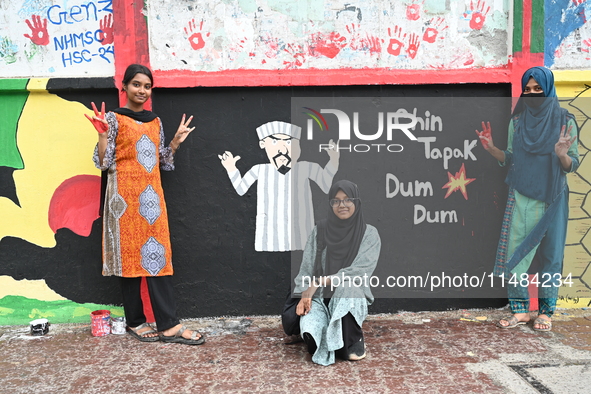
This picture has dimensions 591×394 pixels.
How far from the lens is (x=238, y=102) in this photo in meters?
4.55

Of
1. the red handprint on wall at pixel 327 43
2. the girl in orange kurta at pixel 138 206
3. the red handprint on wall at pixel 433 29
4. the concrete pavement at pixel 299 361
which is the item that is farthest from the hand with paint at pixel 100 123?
the red handprint on wall at pixel 433 29

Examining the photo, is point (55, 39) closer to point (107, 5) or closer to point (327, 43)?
point (107, 5)

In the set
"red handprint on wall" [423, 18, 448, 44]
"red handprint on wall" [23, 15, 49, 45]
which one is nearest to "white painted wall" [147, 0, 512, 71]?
"red handprint on wall" [423, 18, 448, 44]

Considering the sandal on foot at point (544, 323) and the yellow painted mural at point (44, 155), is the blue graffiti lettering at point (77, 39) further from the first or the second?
the sandal on foot at point (544, 323)

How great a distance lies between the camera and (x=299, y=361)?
3.73m

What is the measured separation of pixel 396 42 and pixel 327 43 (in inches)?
23.6

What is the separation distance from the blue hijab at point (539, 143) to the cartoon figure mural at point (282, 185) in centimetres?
154

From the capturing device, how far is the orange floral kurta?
4.07 meters

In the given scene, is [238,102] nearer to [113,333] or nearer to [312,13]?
[312,13]

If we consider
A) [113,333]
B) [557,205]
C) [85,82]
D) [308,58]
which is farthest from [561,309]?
[85,82]

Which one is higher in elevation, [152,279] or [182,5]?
[182,5]

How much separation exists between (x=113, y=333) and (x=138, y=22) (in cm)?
259

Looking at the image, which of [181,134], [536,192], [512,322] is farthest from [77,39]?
[512,322]

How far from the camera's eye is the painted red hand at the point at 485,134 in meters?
4.49
